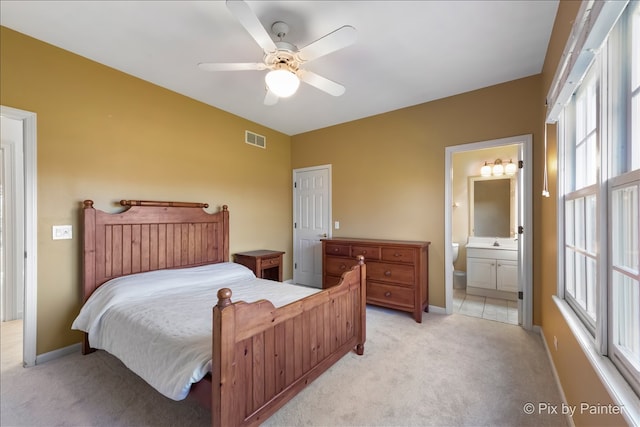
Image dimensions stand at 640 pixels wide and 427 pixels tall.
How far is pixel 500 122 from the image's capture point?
2945 mm

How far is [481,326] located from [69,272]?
412cm

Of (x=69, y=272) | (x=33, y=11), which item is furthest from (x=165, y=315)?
(x=33, y=11)

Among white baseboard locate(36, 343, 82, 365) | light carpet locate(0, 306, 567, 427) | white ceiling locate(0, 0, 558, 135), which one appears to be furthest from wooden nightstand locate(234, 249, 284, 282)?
white ceiling locate(0, 0, 558, 135)

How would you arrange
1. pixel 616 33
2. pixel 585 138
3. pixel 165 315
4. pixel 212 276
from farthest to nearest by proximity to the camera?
pixel 212 276, pixel 165 315, pixel 585 138, pixel 616 33

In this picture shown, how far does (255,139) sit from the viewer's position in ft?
13.5

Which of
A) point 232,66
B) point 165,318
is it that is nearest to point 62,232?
point 165,318

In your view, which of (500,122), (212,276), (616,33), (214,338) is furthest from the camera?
(500,122)

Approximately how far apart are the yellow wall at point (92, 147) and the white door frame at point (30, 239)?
40 mm

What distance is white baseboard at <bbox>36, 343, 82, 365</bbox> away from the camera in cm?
223

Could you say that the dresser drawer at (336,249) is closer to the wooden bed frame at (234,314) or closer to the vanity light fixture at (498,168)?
the wooden bed frame at (234,314)

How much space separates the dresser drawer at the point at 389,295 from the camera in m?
3.13

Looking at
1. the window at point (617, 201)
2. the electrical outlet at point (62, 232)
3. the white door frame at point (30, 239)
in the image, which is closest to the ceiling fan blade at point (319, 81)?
the window at point (617, 201)

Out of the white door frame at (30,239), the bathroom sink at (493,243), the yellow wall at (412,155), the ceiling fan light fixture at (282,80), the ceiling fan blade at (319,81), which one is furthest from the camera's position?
the bathroom sink at (493,243)

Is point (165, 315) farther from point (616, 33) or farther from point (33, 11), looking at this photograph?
point (616, 33)
